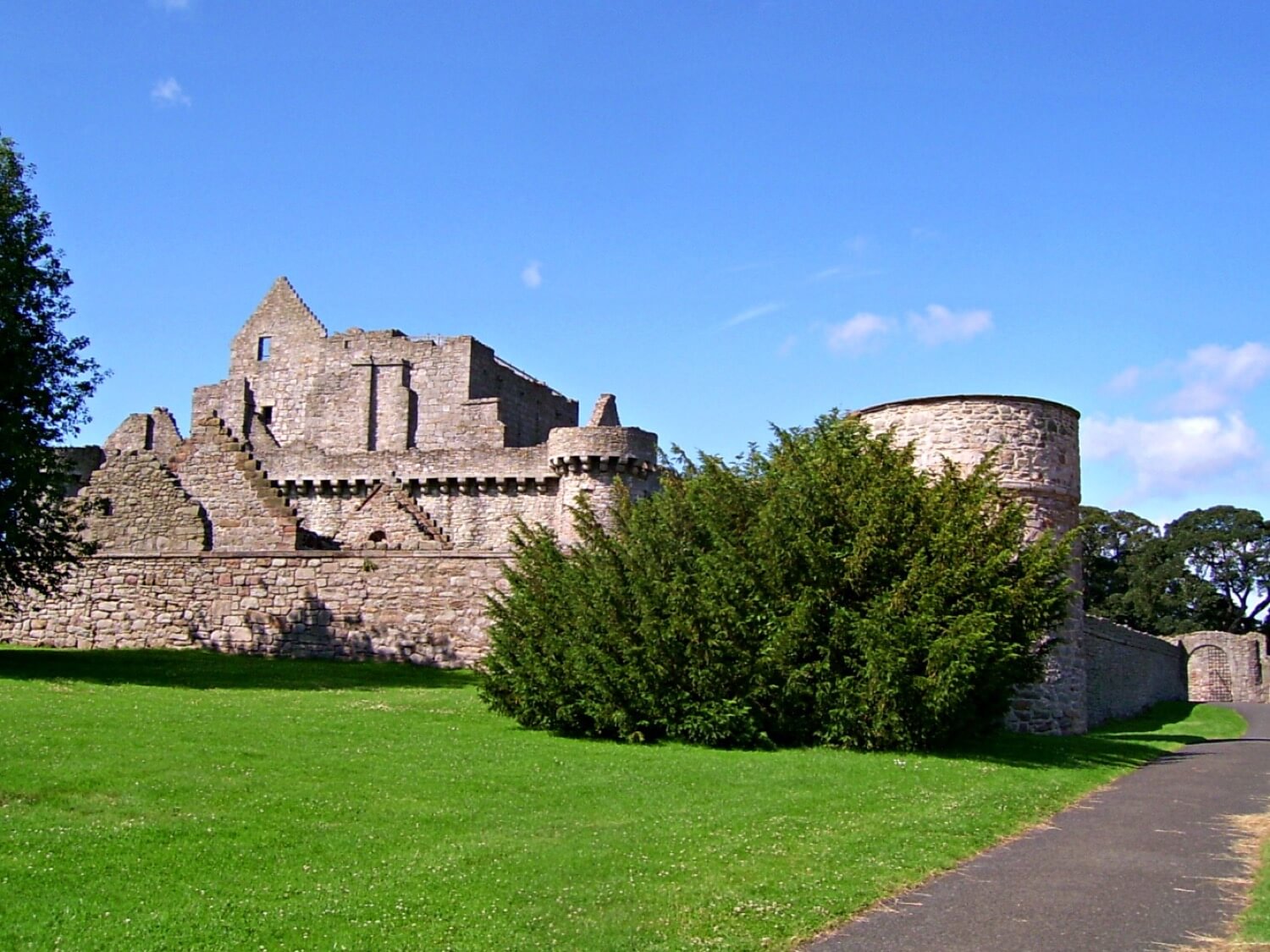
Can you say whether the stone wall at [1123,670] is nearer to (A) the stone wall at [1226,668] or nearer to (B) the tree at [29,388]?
(A) the stone wall at [1226,668]

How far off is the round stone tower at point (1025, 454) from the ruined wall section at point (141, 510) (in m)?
15.1

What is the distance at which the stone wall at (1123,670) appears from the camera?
34.2 meters

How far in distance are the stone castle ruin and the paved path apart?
269 inches

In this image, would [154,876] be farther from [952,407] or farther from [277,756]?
[952,407]

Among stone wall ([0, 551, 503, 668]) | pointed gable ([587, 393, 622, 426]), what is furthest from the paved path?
pointed gable ([587, 393, 622, 426])

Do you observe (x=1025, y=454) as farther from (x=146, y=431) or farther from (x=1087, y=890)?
(x=146, y=431)

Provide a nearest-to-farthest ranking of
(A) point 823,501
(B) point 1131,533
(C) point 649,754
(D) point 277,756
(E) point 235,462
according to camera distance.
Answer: (D) point 277,756 < (C) point 649,754 < (A) point 823,501 < (E) point 235,462 < (B) point 1131,533

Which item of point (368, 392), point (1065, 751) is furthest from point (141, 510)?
point (368, 392)

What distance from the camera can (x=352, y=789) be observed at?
11.1 m

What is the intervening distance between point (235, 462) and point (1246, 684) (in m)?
57.4

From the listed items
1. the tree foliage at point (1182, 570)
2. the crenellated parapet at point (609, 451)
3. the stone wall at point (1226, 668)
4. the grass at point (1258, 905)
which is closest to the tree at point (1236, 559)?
the tree foliage at point (1182, 570)

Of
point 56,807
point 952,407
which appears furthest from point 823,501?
point 56,807

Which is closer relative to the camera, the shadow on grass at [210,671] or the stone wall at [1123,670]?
the shadow on grass at [210,671]

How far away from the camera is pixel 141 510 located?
90.4 ft
